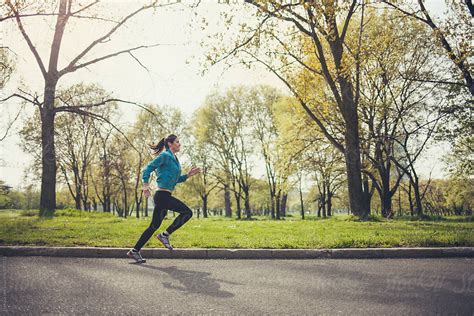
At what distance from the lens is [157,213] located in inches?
242

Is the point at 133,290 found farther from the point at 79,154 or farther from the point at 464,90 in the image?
the point at 79,154

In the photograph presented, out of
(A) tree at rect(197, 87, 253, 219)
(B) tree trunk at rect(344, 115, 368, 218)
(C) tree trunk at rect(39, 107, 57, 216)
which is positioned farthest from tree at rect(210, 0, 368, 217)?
(A) tree at rect(197, 87, 253, 219)

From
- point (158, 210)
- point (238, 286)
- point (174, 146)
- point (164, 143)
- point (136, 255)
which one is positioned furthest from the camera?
point (164, 143)

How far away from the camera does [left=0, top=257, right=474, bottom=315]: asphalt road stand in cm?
354

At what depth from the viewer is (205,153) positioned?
41312 mm

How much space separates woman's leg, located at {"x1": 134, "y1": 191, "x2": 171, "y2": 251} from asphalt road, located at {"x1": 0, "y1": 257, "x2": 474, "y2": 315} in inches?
16.5

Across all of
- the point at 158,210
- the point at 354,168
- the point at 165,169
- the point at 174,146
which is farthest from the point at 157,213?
the point at 354,168

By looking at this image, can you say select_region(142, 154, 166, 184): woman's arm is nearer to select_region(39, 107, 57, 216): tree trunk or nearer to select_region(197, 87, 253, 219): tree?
select_region(39, 107, 57, 216): tree trunk

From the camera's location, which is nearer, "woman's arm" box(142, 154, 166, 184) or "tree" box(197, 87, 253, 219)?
"woman's arm" box(142, 154, 166, 184)

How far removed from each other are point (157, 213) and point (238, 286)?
2.30 metres

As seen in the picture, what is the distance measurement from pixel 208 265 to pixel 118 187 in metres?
42.9

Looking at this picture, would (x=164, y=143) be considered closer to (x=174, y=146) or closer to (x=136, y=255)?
(x=174, y=146)

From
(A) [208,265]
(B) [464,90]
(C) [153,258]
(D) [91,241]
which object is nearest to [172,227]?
(C) [153,258]

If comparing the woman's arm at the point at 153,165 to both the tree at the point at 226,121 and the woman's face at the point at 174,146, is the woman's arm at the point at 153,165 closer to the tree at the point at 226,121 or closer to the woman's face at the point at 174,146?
the woman's face at the point at 174,146
